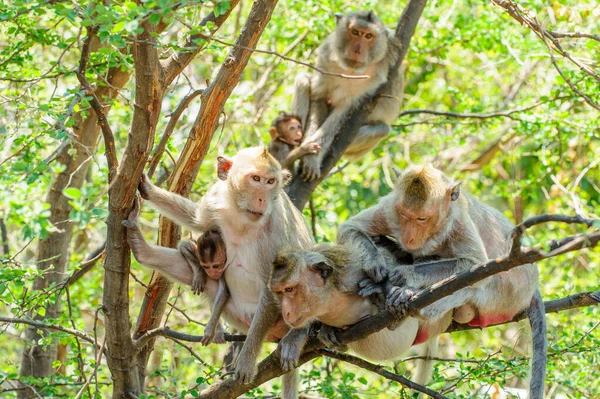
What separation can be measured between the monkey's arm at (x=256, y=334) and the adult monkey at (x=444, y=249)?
25.2 inches

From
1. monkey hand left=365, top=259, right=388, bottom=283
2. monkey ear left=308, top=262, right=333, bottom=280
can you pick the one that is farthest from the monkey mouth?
monkey hand left=365, top=259, right=388, bottom=283

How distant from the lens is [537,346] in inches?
197

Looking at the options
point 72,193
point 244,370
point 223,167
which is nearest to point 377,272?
point 244,370

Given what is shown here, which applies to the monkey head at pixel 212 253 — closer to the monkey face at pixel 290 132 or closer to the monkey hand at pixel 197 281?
the monkey hand at pixel 197 281

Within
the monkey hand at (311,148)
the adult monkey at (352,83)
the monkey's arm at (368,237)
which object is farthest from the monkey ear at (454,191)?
the adult monkey at (352,83)

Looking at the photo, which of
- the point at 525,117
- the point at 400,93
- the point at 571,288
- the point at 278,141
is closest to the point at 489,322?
the point at 571,288

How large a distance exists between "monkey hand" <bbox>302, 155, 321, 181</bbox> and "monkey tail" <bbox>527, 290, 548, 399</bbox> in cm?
282

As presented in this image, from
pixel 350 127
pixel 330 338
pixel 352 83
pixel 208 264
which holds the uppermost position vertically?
pixel 352 83

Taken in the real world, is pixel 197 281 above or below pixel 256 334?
above

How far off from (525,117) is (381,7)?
4.59 metres

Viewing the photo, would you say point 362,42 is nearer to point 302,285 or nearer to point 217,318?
point 217,318

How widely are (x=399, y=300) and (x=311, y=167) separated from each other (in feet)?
10.9

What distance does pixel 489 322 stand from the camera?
5.20 m

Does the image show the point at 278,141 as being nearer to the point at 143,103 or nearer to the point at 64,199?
the point at 64,199
